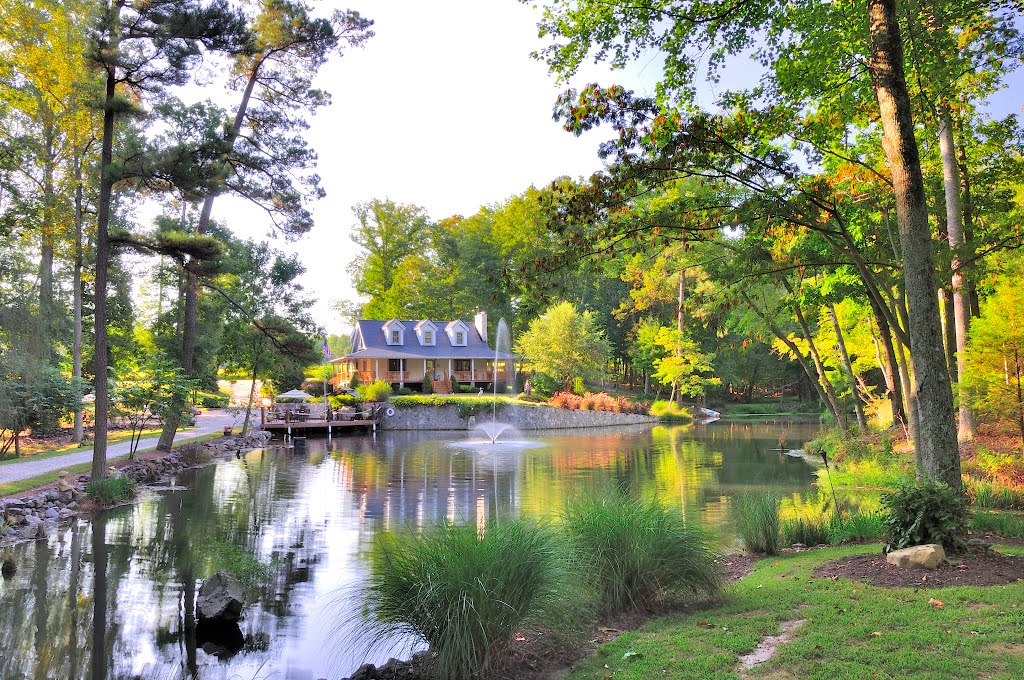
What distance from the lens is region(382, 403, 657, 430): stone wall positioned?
31.6 meters

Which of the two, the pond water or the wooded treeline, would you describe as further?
the wooded treeline

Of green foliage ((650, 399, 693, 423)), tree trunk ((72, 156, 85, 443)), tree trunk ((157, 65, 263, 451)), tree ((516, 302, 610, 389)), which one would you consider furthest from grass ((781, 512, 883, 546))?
tree ((516, 302, 610, 389))

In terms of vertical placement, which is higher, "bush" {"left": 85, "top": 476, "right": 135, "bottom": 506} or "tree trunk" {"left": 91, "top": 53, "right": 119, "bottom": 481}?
"tree trunk" {"left": 91, "top": 53, "right": 119, "bottom": 481}

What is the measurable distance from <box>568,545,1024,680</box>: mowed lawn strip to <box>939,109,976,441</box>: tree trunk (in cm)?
513

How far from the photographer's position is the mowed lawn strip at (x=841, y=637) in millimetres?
3674

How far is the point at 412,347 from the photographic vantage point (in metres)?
39.5

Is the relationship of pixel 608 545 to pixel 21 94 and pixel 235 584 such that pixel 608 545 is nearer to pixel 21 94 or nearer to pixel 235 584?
pixel 235 584

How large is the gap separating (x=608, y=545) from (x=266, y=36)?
16931mm

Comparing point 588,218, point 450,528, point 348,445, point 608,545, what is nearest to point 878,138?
point 588,218

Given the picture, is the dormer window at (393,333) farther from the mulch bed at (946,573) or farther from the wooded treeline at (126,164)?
the mulch bed at (946,573)

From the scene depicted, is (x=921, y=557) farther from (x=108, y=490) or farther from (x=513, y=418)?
(x=513, y=418)

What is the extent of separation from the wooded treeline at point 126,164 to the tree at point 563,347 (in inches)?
667

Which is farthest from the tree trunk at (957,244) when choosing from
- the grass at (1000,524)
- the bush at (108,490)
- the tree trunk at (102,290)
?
the bush at (108,490)

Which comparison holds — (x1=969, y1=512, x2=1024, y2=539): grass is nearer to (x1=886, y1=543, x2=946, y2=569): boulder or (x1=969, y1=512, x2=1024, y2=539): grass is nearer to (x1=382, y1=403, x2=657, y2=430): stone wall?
(x1=886, y1=543, x2=946, y2=569): boulder
